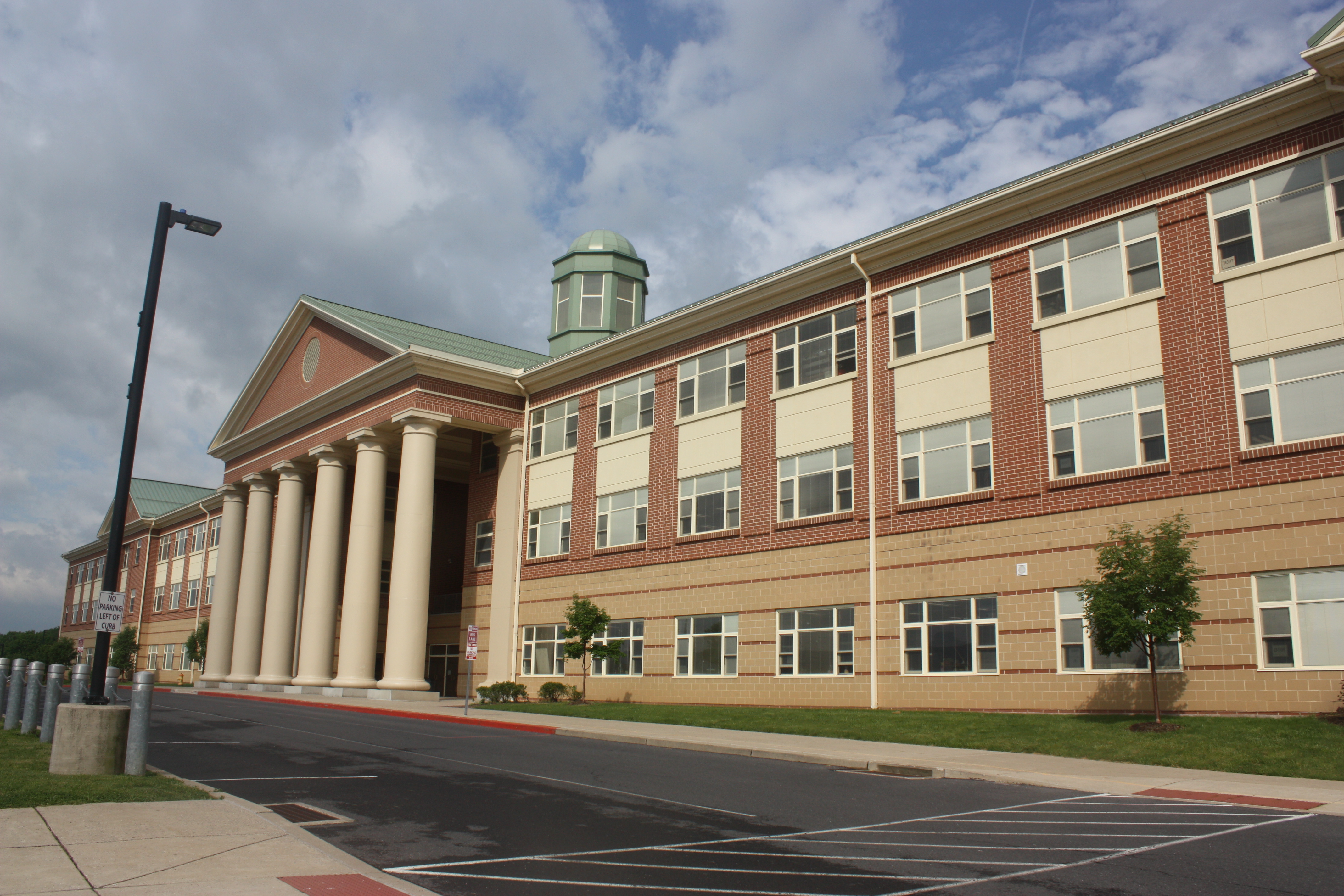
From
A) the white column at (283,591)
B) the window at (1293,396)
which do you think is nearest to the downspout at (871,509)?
the window at (1293,396)

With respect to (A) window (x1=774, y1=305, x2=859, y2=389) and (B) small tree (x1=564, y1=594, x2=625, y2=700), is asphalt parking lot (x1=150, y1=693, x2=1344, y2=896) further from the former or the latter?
(B) small tree (x1=564, y1=594, x2=625, y2=700)

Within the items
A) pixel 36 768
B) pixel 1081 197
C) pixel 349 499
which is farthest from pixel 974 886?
pixel 349 499

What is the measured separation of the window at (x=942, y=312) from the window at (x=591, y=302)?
21.9 m

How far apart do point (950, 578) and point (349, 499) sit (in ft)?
110

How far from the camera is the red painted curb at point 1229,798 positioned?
1153 cm

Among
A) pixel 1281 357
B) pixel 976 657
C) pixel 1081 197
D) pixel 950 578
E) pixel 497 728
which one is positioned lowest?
A: pixel 497 728

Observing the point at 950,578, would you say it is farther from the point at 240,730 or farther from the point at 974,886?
the point at 974,886

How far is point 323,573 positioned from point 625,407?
15.8 m

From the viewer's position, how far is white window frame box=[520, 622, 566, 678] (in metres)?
36.3

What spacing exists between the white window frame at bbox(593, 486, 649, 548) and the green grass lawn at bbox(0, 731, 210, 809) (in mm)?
22396

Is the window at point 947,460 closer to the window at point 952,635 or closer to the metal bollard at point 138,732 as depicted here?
the window at point 952,635

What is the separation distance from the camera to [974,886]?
722 cm

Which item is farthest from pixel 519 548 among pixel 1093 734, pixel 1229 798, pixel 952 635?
pixel 1229 798

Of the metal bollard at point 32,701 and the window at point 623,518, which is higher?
the window at point 623,518
